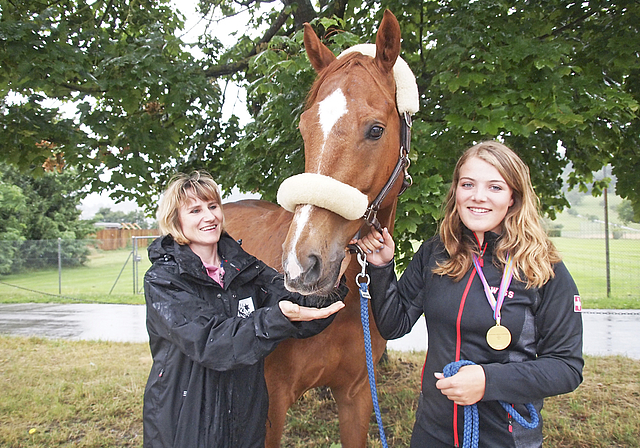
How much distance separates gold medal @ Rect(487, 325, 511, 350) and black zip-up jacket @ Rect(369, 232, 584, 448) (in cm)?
3

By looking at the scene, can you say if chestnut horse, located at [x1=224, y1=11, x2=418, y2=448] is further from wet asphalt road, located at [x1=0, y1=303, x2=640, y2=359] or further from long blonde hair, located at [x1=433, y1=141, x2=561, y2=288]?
wet asphalt road, located at [x1=0, y1=303, x2=640, y2=359]

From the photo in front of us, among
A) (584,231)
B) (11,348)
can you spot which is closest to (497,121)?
(11,348)

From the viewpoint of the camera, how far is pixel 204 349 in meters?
1.48

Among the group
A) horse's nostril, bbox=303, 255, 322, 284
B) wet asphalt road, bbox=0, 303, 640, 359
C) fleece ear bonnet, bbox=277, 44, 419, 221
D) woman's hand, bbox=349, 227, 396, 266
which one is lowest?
wet asphalt road, bbox=0, 303, 640, 359

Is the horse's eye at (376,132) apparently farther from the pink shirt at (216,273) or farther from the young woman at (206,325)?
the pink shirt at (216,273)

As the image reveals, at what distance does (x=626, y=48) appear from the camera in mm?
3143

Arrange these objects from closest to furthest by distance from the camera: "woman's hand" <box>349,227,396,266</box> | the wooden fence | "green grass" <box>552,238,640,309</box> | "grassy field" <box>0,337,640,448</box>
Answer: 1. "woman's hand" <box>349,227,396,266</box>
2. "grassy field" <box>0,337,640,448</box>
3. "green grass" <box>552,238,640,309</box>
4. the wooden fence

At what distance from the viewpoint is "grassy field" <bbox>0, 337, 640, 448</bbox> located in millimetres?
3660

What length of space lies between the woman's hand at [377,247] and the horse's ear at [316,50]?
910 millimetres

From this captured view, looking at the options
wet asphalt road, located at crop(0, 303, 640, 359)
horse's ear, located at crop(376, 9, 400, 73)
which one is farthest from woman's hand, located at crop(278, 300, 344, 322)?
wet asphalt road, located at crop(0, 303, 640, 359)

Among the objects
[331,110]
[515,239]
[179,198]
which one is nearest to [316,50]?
[331,110]

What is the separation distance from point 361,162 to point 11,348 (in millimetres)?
7826

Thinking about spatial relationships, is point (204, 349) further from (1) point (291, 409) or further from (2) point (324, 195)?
(1) point (291, 409)

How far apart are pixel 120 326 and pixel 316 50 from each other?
8.19 m
